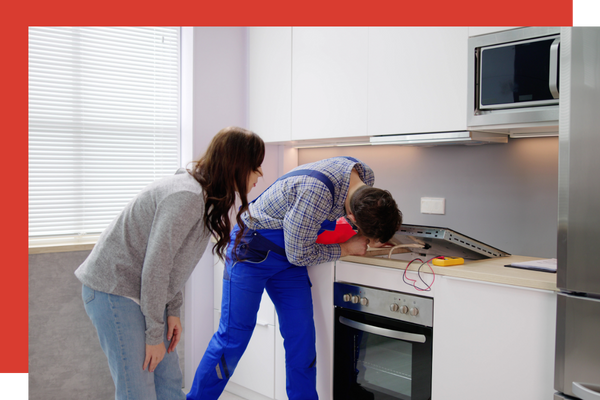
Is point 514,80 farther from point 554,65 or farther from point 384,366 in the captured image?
point 384,366

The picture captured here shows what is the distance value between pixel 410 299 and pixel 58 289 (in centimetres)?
178

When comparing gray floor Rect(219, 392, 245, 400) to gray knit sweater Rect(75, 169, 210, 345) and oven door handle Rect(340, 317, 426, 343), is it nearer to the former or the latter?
oven door handle Rect(340, 317, 426, 343)

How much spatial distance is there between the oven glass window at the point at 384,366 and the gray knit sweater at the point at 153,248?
3.33 ft

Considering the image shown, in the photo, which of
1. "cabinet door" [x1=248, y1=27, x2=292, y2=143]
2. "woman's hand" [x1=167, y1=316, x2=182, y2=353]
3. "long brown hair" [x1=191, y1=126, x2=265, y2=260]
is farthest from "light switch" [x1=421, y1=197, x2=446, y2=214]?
"woman's hand" [x1=167, y1=316, x2=182, y2=353]

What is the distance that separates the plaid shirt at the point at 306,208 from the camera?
6.14 ft

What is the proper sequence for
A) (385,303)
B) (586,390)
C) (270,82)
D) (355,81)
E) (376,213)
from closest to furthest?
(586,390)
(376,213)
(385,303)
(355,81)
(270,82)

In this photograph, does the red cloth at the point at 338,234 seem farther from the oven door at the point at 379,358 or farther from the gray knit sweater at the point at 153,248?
the gray knit sweater at the point at 153,248

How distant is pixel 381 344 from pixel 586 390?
797 millimetres

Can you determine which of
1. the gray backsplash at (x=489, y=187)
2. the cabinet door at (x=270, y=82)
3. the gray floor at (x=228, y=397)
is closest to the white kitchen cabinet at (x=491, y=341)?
the gray backsplash at (x=489, y=187)

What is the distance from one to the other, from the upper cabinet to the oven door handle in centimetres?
87

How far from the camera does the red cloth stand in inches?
87.0

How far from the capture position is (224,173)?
1378mm

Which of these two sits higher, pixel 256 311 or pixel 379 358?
pixel 256 311

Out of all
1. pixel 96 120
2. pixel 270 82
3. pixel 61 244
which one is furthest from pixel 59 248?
pixel 270 82
